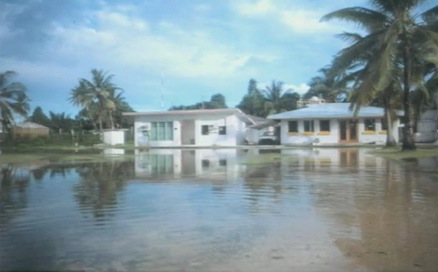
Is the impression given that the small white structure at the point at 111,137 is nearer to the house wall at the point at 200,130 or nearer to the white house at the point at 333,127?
the house wall at the point at 200,130

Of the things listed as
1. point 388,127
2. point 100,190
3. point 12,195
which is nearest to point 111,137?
point 388,127

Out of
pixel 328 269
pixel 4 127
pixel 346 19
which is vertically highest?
pixel 346 19

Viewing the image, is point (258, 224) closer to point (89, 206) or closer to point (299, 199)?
point (299, 199)

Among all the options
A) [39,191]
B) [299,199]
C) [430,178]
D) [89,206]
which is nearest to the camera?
[89,206]

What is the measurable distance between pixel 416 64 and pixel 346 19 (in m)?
4.40

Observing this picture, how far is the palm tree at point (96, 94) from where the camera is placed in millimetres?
57781

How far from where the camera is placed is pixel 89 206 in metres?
8.91

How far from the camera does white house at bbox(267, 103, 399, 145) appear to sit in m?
41.0

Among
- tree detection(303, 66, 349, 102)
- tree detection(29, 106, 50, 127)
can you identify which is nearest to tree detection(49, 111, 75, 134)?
tree detection(29, 106, 50, 127)

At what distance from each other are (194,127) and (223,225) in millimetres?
39354

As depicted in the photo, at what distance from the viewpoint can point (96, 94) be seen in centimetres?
5816

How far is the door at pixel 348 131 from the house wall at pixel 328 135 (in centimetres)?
37

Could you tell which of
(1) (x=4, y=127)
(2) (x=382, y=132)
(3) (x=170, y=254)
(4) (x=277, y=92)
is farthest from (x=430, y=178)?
(4) (x=277, y=92)

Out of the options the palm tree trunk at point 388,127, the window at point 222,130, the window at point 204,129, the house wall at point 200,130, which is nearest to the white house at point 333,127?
the house wall at point 200,130
